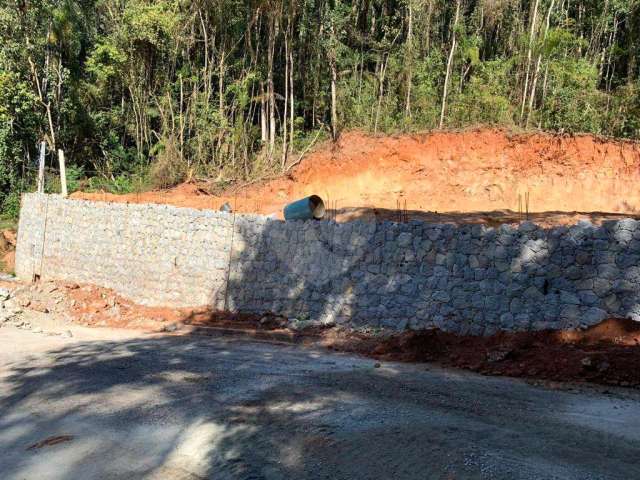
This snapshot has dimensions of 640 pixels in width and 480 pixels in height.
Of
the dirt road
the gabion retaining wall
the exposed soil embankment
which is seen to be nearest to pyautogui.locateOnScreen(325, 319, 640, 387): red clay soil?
the exposed soil embankment

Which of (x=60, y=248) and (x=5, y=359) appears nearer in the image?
(x=5, y=359)

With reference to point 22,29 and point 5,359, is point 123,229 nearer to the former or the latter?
point 5,359

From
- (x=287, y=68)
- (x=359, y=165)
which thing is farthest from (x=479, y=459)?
(x=287, y=68)

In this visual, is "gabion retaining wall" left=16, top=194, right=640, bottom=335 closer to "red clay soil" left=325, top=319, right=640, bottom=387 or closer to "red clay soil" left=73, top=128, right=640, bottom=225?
"red clay soil" left=325, top=319, right=640, bottom=387

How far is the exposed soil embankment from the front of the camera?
25.7 ft

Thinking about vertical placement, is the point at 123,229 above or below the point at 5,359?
above

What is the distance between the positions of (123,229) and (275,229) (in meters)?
5.63

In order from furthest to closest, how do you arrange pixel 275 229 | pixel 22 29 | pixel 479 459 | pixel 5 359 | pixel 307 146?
→ pixel 22 29 < pixel 307 146 < pixel 275 229 < pixel 5 359 < pixel 479 459

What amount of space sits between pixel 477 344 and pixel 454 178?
11.2 meters

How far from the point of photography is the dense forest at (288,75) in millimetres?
20375

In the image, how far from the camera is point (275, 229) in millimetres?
13281

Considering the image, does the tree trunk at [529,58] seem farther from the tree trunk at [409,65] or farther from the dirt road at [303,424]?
the dirt road at [303,424]

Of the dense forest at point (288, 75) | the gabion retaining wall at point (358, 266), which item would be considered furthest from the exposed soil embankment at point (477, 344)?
the dense forest at point (288, 75)

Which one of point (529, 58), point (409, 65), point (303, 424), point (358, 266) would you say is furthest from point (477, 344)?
point (409, 65)
